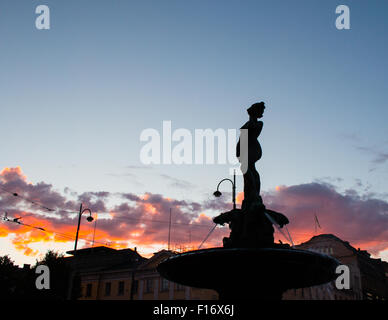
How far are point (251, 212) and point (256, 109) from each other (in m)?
2.65

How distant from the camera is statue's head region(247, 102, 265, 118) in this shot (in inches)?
352

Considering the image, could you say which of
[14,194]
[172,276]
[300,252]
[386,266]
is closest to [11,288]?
[14,194]

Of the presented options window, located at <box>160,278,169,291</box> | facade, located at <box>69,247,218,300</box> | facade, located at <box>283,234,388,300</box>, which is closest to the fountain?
facade, located at <box>69,247,218,300</box>

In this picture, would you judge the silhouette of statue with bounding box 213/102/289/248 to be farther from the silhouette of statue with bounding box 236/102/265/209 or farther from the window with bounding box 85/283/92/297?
the window with bounding box 85/283/92/297

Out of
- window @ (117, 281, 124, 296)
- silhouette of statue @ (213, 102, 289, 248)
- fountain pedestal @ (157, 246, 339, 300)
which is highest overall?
window @ (117, 281, 124, 296)

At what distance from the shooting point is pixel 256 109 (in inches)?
353

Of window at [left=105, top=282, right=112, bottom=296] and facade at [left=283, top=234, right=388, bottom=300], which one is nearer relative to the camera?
facade at [left=283, top=234, right=388, bottom=300]

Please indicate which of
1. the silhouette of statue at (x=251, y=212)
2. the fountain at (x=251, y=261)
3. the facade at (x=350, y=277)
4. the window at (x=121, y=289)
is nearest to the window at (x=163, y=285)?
the window at (x=121, y=289)

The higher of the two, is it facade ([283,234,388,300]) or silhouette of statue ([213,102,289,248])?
facade ([283,234,388,300])

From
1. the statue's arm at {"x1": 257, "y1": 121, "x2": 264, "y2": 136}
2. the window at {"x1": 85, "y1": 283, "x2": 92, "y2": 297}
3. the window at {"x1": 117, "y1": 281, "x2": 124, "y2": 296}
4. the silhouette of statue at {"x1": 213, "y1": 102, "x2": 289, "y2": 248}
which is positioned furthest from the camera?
the window at {"x1": 85, "y1": 283, "x2": 92, "y2": 297}

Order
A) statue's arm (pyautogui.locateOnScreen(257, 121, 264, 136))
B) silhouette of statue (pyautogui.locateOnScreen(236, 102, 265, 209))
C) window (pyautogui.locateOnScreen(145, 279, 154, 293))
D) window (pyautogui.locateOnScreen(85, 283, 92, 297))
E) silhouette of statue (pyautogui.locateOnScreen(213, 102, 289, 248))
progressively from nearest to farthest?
silhouette of statue (pyautogui.locateOnScreen(213, 102, 289, 248)) < silhouette of statue (pyautogui.locateOnScreen(236, 102, 265, 209)) < statue's arm (pyautogui.locateOnScreen(257, 121, 264, 136)) < window (pyautogui.locateOnScreen(145, 279, 154, 293)) < window (pyautogui.locateOnScreen(85, 283, 92, 297))

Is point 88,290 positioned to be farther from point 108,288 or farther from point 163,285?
point 163,285

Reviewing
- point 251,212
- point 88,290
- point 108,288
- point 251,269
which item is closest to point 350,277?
point 108,288
